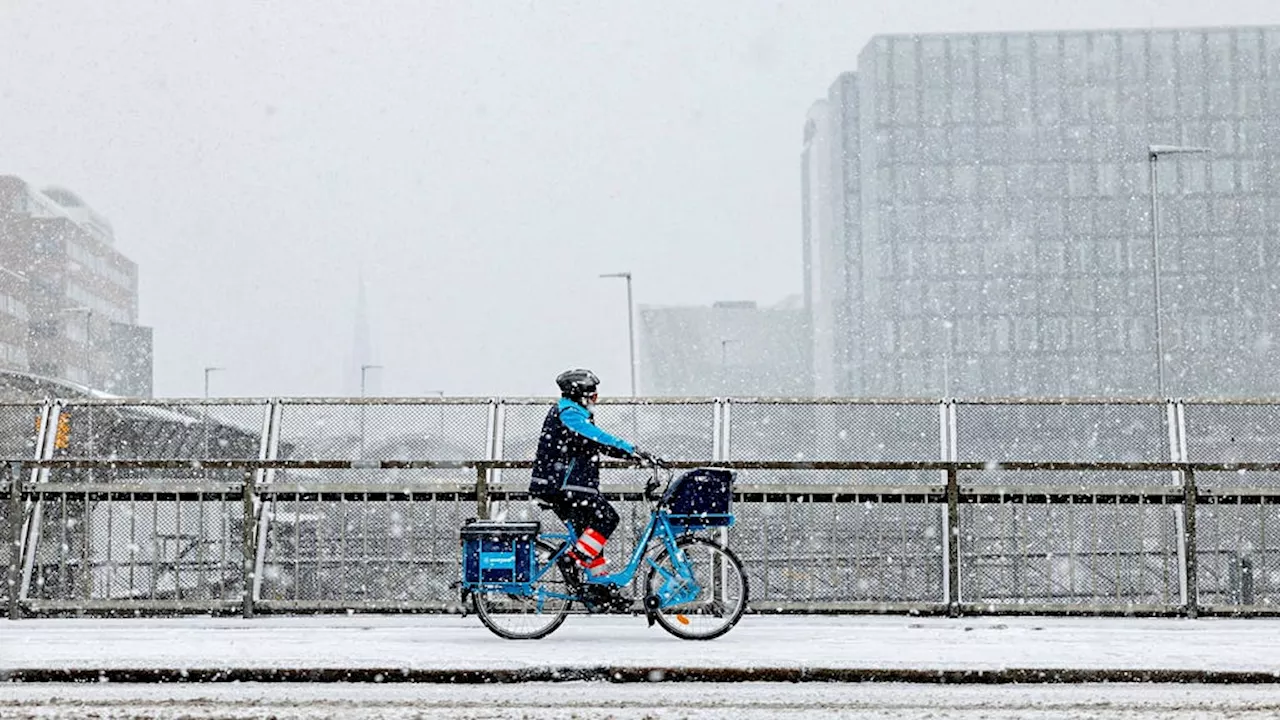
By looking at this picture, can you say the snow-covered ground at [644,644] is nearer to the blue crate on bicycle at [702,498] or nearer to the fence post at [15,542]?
the fence post at [15,542]

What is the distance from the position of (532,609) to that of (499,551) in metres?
0.42

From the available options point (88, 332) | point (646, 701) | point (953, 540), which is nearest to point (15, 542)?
point (646, 701)

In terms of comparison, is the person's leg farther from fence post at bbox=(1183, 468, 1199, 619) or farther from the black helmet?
fence post at bbox=(1183, 468, 1199, 619)

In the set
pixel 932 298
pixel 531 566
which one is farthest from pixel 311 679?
pixel 932 298

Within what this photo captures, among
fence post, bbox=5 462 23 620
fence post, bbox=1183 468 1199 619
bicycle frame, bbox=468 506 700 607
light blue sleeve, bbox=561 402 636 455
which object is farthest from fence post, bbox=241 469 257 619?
fence post, bbox=1183 468 1199 619

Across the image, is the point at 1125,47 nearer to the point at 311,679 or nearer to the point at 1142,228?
the point at 1142,228

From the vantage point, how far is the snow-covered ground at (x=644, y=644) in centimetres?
844

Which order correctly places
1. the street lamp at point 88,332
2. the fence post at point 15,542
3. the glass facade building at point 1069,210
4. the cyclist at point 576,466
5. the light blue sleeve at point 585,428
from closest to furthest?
the light blue sleeve at point 585,428 < the cyclist at point 576,466 < the fence post at point 15,542 < the street lamp at point 88,332 < the glass facade building at point 1069,210

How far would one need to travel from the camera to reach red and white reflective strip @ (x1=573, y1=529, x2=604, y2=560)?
10047 millimetres

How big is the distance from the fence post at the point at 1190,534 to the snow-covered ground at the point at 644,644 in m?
0.18

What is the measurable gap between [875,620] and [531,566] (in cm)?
270

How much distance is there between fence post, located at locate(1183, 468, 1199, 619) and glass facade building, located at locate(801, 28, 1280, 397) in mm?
91559

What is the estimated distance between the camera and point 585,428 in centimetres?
972

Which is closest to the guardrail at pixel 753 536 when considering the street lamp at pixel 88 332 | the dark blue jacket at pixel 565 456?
the dark blue jacket at pixel 565 456
